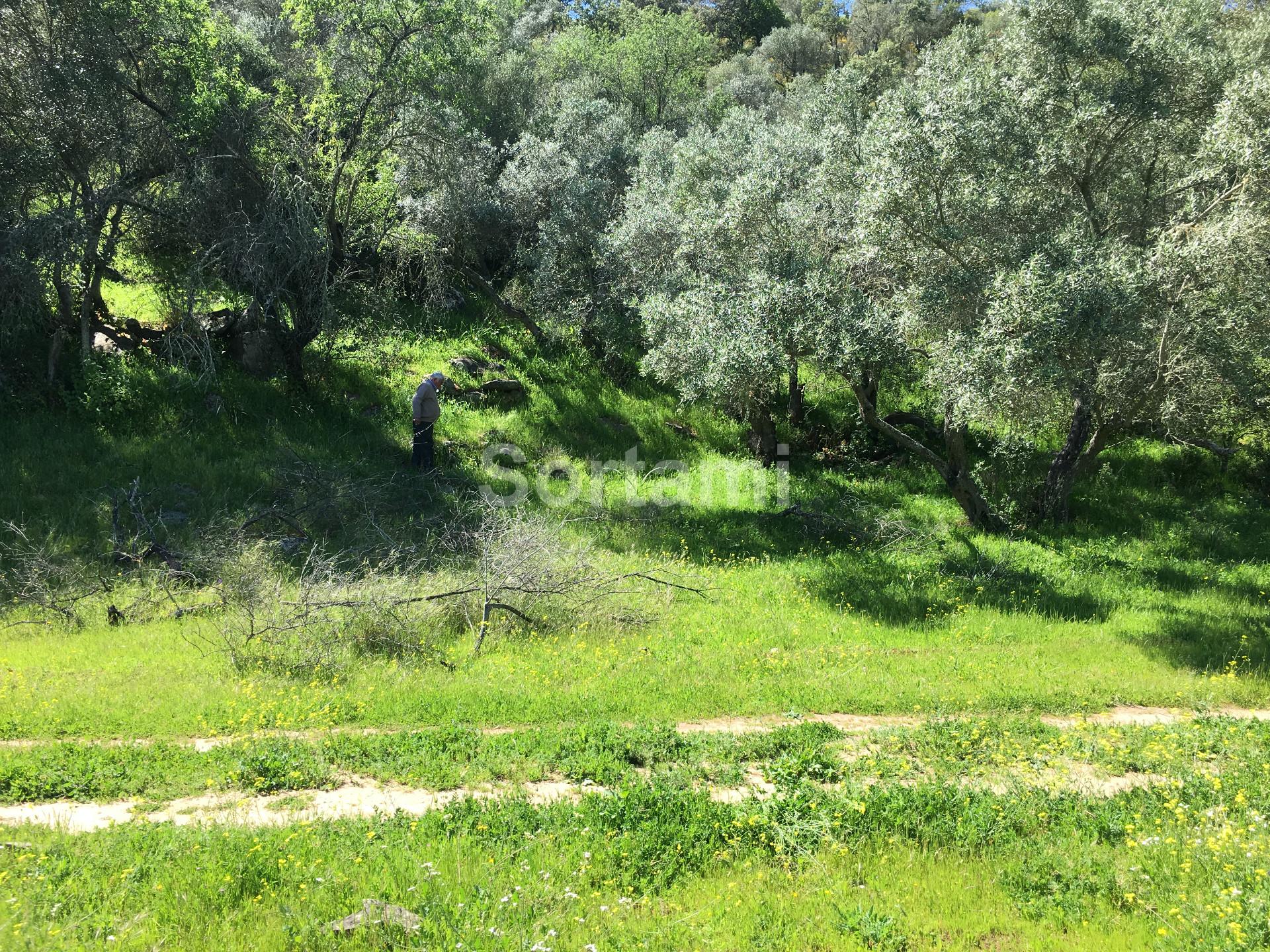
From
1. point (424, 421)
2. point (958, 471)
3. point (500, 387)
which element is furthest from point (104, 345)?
point (958, 471)

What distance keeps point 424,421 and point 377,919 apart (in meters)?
12.1

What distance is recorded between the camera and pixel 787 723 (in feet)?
26.8

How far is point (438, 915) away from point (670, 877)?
1530 millimetres

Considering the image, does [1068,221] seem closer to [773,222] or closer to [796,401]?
[773,222]

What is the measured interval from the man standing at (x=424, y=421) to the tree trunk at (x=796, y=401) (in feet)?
27.5

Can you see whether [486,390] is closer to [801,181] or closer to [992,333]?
[801,181]

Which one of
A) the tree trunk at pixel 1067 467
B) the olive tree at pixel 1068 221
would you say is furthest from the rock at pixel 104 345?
the tree trunk at pixel 1067 467

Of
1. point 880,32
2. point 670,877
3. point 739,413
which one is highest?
point 880,32

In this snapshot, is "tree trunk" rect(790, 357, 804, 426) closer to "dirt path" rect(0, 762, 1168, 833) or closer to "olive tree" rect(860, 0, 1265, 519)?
"olive tree" rect(860, 0, 1265, 519)

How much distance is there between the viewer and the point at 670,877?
5.28 metres

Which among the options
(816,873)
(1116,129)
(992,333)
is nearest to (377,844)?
(816,873)

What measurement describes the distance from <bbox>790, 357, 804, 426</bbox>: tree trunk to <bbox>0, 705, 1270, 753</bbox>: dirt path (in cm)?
1114

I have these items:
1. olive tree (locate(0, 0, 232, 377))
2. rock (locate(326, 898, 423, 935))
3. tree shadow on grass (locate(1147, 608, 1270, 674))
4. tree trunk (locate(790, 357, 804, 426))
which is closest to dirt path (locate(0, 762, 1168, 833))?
rock (locate(326, 898, 423, 935))

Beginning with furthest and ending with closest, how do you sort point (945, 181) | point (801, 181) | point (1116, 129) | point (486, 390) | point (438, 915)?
1. point (486, 390)
2. point (801, 181)
3. point (1116, 129)
4. point (945, 181)
5. point (438, 915)
